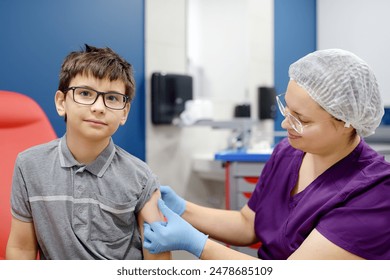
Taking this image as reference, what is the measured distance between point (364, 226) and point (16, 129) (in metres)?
1.05

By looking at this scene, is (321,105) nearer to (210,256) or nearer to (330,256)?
(330,256)

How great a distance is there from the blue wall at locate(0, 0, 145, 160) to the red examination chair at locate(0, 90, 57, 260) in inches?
12.4

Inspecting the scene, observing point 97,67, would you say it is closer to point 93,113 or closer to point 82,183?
point 93,113

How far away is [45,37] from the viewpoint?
1672mm

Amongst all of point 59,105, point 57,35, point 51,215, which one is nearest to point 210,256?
point 51,215

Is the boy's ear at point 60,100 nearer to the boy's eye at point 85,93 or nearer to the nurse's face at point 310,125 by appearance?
the boy's eye at point 85,93

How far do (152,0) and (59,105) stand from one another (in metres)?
1.23

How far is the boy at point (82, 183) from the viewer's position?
1.01 m

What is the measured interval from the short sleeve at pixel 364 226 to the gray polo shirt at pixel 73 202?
1.54ft

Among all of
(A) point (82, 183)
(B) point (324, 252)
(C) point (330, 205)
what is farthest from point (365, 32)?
(A) point (82, 183)

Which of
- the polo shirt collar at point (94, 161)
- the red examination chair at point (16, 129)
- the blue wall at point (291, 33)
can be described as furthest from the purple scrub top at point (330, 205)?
the blue wall at point (291, 33)

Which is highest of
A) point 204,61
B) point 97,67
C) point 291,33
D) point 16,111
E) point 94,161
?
point 291,33

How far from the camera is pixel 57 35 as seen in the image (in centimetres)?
169

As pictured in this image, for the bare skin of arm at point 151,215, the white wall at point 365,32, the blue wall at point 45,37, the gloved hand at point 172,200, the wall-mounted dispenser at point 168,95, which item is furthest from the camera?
the wall-mounted dispenser at point 168,95
